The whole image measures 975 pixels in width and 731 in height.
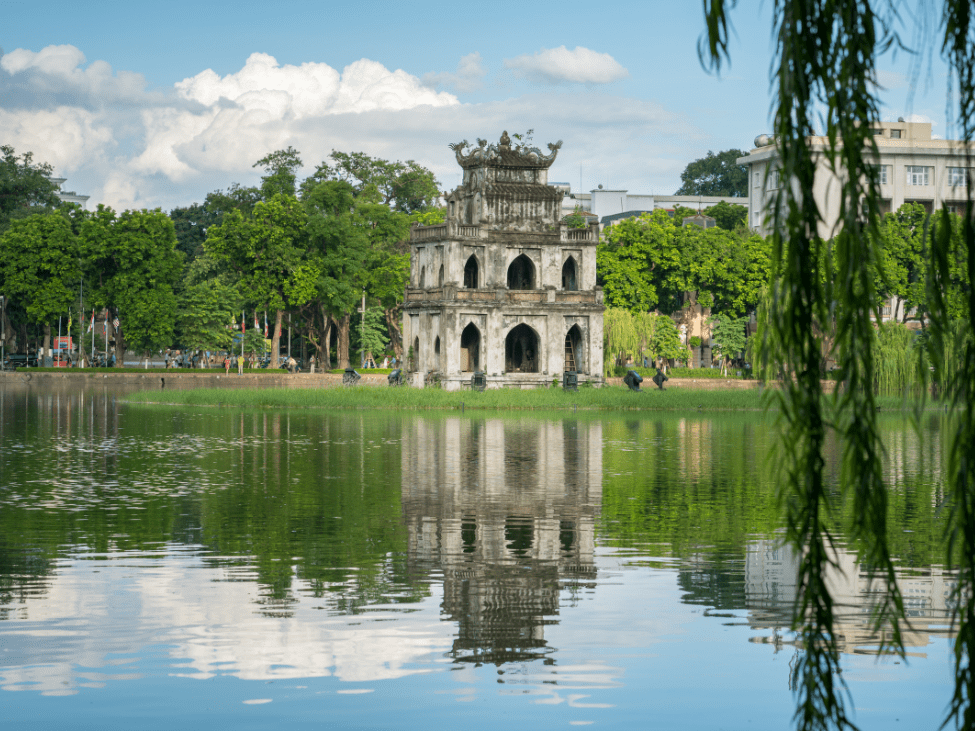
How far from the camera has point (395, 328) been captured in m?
97.6

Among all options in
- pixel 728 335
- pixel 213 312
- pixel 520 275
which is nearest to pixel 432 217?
pixel 213 312

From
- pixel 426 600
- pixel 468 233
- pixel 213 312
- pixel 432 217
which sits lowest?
pixel 426 600

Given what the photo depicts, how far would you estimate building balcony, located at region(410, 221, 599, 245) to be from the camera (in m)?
65.1

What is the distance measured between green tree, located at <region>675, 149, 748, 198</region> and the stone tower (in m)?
89.0

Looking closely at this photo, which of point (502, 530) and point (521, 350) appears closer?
point (502, 530)

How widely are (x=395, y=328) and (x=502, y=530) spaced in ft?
267

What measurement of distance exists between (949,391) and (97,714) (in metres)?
5.79

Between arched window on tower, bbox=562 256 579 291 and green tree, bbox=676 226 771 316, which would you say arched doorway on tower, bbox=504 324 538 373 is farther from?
green tree, bbox=676 226 771 316

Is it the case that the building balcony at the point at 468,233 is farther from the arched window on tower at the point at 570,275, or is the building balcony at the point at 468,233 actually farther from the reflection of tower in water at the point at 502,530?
the reflection of tower in water at the point at 502,530

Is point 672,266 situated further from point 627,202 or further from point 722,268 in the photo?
point 627,202

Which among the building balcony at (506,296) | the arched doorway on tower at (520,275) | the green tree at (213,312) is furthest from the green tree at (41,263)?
the arched doorway on tower at (520,275)

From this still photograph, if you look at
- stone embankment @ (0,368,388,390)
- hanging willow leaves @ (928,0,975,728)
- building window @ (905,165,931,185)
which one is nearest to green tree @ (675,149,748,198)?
building window @ (905,165,931,185)

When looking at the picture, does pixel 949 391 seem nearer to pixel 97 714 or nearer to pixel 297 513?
pixel 97 714

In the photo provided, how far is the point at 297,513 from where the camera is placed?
60.5 feet
